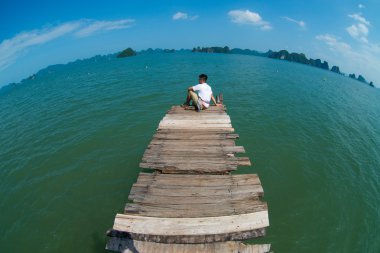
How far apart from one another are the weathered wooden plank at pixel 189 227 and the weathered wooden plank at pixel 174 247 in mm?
243

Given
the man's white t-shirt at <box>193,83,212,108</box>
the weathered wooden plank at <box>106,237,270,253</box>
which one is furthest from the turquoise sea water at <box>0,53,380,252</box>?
the man's white t-shirt at <box>193,83,212,108</box>

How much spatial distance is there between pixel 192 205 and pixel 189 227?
858 mm

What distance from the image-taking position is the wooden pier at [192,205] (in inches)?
259

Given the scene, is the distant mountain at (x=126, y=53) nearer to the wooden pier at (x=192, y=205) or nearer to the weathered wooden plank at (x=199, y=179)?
the wooden pier at (x=192, y=205)

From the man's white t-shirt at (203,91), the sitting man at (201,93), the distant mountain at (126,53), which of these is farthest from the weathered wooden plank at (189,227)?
the distant mountain at (126,53)

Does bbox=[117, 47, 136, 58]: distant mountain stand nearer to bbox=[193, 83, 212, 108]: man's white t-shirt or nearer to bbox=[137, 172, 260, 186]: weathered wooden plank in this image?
bbox=[193, 83, 212, 108]: man's white t-shirt

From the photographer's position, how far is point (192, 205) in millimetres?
7387

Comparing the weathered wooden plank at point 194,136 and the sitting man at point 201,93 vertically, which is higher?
the sitting man at point 201,93

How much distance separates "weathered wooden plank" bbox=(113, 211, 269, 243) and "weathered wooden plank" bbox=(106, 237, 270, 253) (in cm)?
24

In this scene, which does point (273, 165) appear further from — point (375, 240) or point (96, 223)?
point (96, 223)

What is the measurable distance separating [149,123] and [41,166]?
875 cm

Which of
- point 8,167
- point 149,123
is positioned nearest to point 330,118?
point 149,123

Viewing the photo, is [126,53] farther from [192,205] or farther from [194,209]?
[194,209]

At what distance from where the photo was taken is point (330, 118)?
2614 centimetres
